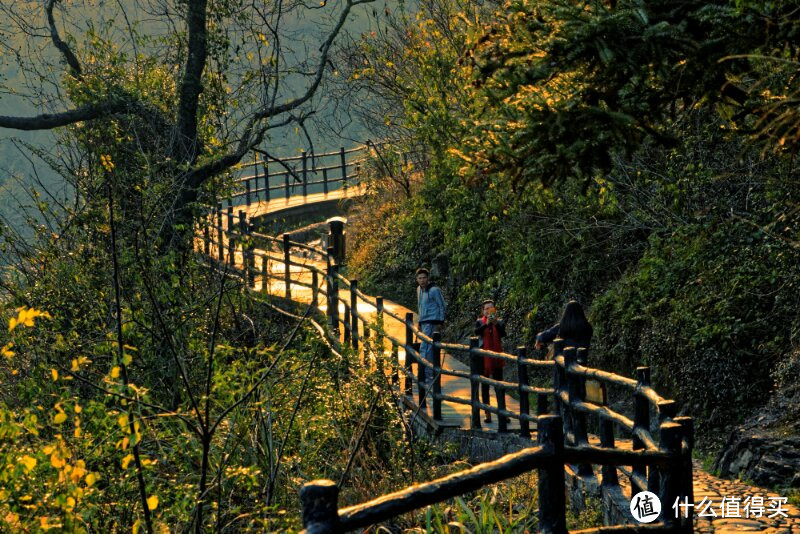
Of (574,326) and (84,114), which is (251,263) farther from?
(574,326)

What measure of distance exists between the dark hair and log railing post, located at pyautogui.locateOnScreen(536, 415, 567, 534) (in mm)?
6563

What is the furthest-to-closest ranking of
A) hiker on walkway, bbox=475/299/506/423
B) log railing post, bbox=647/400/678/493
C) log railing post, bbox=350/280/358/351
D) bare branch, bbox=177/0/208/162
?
bare branch, bbox=177/0/208/162
log railing post, bbox=350/280/358/351
hiker on walkway, bbox=475/299/506/423
log railing post, bbox=647/400/678/493

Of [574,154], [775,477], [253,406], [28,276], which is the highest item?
[574,154]

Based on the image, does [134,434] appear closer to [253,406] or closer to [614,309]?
[253,406]

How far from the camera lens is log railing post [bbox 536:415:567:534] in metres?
4.82

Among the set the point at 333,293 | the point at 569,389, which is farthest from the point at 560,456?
the point at 333,293

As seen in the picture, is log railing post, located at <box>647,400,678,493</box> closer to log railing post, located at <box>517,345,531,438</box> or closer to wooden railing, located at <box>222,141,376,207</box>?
log railing post, located at <box>517,345,531,438</box>

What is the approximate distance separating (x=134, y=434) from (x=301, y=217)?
27.1 meters

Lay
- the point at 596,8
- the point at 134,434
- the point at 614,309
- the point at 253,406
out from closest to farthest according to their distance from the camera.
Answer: the point at 134,434, the point at 596,8, the point at 253,406, the point at 614,309

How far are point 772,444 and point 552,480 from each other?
5.57 metres

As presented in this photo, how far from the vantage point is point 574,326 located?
37.6ft

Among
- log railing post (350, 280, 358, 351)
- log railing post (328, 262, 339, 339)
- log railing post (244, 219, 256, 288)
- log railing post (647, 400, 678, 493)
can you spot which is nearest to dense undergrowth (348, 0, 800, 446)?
log railing post (647, 400, 678, 493)

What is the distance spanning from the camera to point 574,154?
8.52 m

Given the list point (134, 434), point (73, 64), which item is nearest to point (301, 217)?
point (73, 64)
